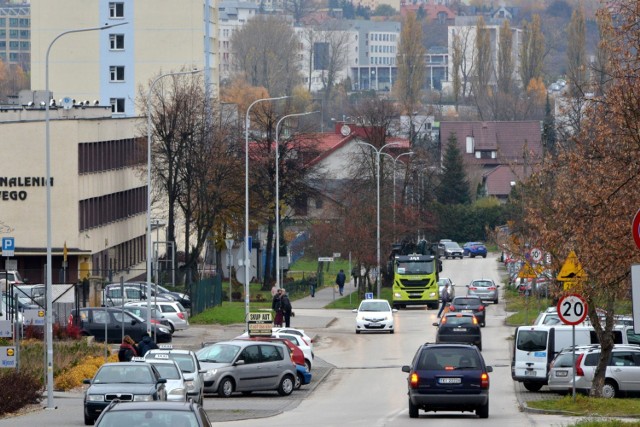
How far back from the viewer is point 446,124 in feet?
498

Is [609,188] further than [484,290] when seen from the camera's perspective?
No

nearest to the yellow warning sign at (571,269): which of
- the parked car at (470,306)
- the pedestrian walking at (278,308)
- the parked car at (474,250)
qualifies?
the pedestrian walking at (278,308)

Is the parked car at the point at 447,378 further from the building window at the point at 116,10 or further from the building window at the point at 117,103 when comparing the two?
the building window at the point at 116,10

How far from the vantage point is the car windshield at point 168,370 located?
2980 cm

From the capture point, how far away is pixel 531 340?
125 feet

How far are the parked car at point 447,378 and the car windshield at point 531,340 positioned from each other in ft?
29.0

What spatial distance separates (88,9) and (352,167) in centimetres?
2268

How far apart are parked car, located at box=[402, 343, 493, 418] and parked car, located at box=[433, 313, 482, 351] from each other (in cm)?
1916

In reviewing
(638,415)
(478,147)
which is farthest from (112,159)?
(478,147)

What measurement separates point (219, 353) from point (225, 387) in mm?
897

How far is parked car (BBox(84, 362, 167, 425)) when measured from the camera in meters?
27.2

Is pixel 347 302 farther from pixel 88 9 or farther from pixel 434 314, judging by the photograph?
pixel 88 9

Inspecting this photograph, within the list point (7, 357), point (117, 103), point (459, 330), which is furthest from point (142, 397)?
point (117, 103)

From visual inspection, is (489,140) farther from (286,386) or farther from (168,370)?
(168,370)
